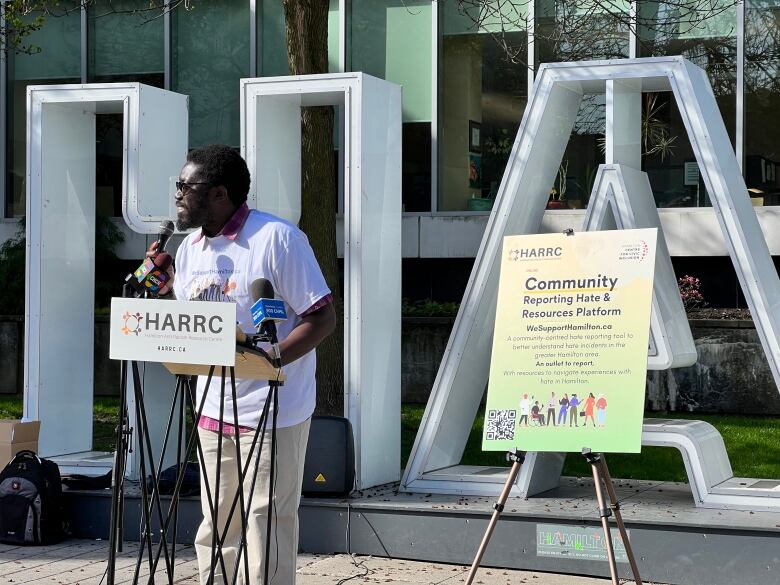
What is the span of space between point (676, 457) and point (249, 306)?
6071mm

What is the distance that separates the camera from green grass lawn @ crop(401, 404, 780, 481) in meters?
9.06

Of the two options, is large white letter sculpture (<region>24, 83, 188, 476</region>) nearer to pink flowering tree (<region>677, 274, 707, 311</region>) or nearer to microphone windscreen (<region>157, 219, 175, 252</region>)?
microphone windscreen (<region>157, 219, 175, 252</region>)

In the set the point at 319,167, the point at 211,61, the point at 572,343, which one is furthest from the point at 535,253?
the point at 211,61

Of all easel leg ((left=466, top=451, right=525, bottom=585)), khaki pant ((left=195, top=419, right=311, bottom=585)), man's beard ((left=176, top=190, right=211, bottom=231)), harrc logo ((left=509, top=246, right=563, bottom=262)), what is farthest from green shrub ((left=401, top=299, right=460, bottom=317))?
man's beard ((left=176, top=190, right=211, bottom=231))

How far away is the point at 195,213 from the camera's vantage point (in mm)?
4418

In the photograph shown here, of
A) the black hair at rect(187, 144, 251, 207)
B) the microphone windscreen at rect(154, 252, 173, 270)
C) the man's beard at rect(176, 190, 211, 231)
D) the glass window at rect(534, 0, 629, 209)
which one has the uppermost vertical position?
the glass window at rect(534, 0, 629, 209)

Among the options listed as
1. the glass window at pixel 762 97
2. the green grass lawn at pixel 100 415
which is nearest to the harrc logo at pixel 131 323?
the green grass lawn at pixel 100 415

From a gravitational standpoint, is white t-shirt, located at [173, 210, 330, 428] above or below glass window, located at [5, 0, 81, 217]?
below

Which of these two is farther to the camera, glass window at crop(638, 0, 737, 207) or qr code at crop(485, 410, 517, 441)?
glass window at crop(638, 0, 737, 207)

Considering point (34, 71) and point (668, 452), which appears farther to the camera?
point (34, 71)

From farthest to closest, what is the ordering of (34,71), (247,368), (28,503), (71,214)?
(34,71)
(71,214)
(28,503)
(247,368)

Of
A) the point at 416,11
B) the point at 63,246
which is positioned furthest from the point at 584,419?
the point at 416,11

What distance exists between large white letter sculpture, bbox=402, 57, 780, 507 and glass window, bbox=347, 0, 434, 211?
25.2 feet

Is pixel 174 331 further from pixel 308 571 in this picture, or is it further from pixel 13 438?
pixel 13 438
